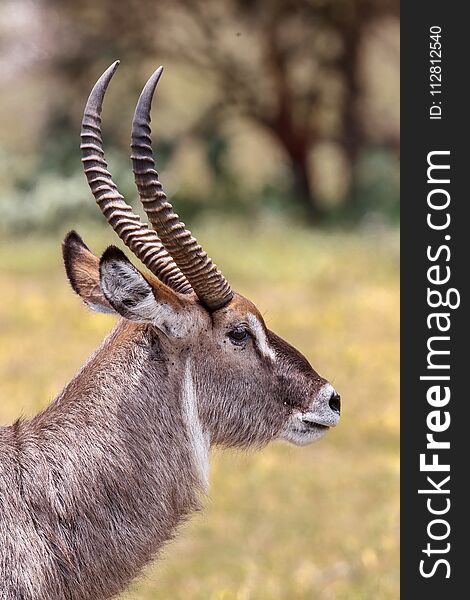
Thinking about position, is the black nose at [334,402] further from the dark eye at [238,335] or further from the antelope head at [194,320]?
the dark eye at [238,335]

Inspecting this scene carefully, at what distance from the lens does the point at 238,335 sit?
16.5ft

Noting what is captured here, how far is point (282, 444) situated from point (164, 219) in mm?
1364

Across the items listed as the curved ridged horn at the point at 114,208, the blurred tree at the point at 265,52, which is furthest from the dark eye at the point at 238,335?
the blurred tree at the point at 265,52

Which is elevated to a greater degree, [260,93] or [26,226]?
[260,93]

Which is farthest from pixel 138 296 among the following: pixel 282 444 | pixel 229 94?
pixel 229 94

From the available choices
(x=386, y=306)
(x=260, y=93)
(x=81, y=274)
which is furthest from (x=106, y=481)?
(x=260, y=93)

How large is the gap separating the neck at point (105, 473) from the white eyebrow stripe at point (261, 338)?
32cm

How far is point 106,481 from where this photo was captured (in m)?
4.71

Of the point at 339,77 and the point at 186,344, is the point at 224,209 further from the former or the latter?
the point at 186,344

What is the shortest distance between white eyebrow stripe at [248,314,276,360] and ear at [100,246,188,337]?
1.01ft

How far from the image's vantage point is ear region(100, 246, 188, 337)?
4.49 metres

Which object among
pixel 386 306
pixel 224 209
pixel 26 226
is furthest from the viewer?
pixel 224 209

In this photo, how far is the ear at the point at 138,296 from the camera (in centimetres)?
449

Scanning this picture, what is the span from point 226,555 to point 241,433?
11.8 ft
